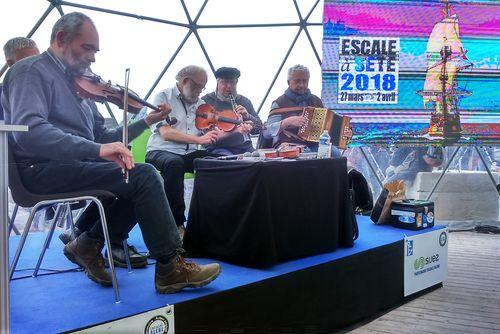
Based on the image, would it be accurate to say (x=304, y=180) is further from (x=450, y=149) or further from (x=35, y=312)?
(x=450, y=149)

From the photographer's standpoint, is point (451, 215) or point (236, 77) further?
point (451, 215)

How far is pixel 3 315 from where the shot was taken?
3.65ft

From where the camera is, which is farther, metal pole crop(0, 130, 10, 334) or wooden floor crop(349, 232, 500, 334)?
wooden floor crop(349, 232, 500, 334)

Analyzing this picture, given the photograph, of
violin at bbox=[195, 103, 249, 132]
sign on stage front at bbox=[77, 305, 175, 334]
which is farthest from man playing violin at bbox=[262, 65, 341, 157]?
sign on stage front at bbox=[77, 305, 175, 334]

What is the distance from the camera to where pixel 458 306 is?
110 inches

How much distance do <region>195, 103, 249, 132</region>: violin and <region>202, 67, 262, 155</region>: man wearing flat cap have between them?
0.04 meters

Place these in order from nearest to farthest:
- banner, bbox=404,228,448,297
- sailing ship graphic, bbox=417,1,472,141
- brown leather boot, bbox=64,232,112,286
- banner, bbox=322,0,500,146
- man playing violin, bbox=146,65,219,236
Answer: brown leather boot, bbox=64,232,112,286, banner, bbox=404,228,448,297, man playing violin, bbox=146,65,219,236, banner, bbox=322,0,500,146, sailing ship graphic, bbox=417,1,472,141

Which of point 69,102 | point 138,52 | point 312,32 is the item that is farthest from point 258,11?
point 69,102

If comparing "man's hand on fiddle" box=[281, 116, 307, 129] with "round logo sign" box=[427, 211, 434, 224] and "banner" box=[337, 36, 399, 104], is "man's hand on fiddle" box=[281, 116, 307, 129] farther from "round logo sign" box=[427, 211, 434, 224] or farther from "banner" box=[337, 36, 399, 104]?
"round logo sign" box=[427, 211, 434, 224]

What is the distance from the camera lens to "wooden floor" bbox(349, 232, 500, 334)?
246cm

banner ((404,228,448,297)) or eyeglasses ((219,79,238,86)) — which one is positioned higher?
eyeglasses ((219,79,238,86))

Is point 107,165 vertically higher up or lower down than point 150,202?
higher up

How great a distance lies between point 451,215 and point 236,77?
3142 millimetres

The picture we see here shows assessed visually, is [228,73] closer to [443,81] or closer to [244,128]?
[244,128]
